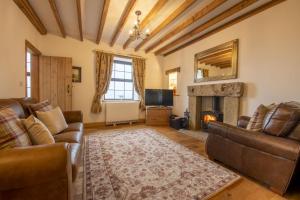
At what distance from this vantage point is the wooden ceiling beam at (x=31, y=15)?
8.75ft

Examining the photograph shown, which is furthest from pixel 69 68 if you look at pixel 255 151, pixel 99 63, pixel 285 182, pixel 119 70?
pixel 285 182

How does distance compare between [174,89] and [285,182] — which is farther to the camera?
[174,89]

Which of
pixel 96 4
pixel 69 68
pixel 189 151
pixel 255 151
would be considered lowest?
pixel 189 151

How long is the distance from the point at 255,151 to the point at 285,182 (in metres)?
0.36

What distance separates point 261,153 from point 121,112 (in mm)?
3898

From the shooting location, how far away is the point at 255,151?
1.76 meters

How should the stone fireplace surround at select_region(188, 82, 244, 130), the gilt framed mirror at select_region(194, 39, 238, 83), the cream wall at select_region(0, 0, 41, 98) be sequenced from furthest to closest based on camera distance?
the gilt framed mirror at select_region(194, 39, 238, 83) < the stone fireplace surround at select_region(188, 82, 244, 130) < the cream wall at select_region(0, 0, 41, 98)

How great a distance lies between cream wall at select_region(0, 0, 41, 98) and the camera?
2303 millimetres

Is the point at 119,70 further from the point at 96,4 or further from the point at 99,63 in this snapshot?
the point at 96,4

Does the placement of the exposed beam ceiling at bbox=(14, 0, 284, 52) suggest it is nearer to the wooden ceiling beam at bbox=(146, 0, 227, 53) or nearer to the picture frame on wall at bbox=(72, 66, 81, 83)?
the wooden ceiling beam at bbox=(146, 0, 227, 53)

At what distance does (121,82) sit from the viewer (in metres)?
5.22

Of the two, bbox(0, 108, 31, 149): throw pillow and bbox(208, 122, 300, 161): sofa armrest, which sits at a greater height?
bbox(0, 108, 31, 149): throw pillow

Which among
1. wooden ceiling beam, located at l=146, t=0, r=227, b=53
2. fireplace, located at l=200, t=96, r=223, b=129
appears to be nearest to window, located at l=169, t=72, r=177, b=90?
wooden ceiling beam, located at l=146, t=0, r=227, b=53

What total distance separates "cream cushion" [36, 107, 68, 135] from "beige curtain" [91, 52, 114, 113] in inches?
93.3
